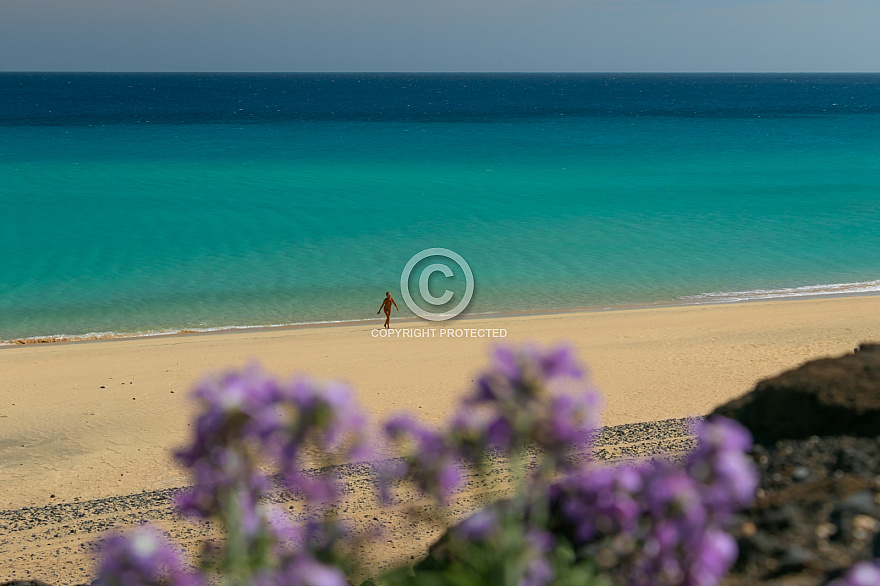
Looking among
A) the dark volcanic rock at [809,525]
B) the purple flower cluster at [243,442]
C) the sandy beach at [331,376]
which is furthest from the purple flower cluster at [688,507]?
the sandy beach at [331,376]

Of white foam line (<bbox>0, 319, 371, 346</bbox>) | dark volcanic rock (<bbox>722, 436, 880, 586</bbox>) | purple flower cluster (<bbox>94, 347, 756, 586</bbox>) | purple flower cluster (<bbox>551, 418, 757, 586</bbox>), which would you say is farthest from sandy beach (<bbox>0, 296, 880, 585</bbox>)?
purple flower cluster (<bbox>551, 418, 757, 586</bbox>)

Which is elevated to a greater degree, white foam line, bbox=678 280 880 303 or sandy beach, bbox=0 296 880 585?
white foam line, bbox=678 280 880 303

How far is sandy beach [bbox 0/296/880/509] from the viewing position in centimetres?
909

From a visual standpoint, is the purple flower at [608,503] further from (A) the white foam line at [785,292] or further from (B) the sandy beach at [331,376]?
(A) the white foam line at [785,292]

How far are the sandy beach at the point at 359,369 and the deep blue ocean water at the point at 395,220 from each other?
9.27 feet

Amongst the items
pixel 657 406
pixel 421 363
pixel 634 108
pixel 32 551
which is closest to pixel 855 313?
pixel 657 406

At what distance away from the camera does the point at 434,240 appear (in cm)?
2811

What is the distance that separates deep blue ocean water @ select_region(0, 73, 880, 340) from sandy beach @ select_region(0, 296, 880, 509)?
283 centimetres

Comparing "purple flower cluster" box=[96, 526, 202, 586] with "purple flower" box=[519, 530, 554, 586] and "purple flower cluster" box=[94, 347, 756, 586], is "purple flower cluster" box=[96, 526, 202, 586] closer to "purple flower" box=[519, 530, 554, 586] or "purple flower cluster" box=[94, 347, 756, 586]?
"purple flower cluster" box=[94, 347, 756, 586]

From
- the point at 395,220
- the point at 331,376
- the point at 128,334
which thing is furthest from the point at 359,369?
the point at 395,220

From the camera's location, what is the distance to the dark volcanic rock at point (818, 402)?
523cm

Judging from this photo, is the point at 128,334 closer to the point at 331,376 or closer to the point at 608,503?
the point at 331,376

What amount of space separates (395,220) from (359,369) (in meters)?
18.6

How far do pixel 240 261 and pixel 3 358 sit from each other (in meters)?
10.6
